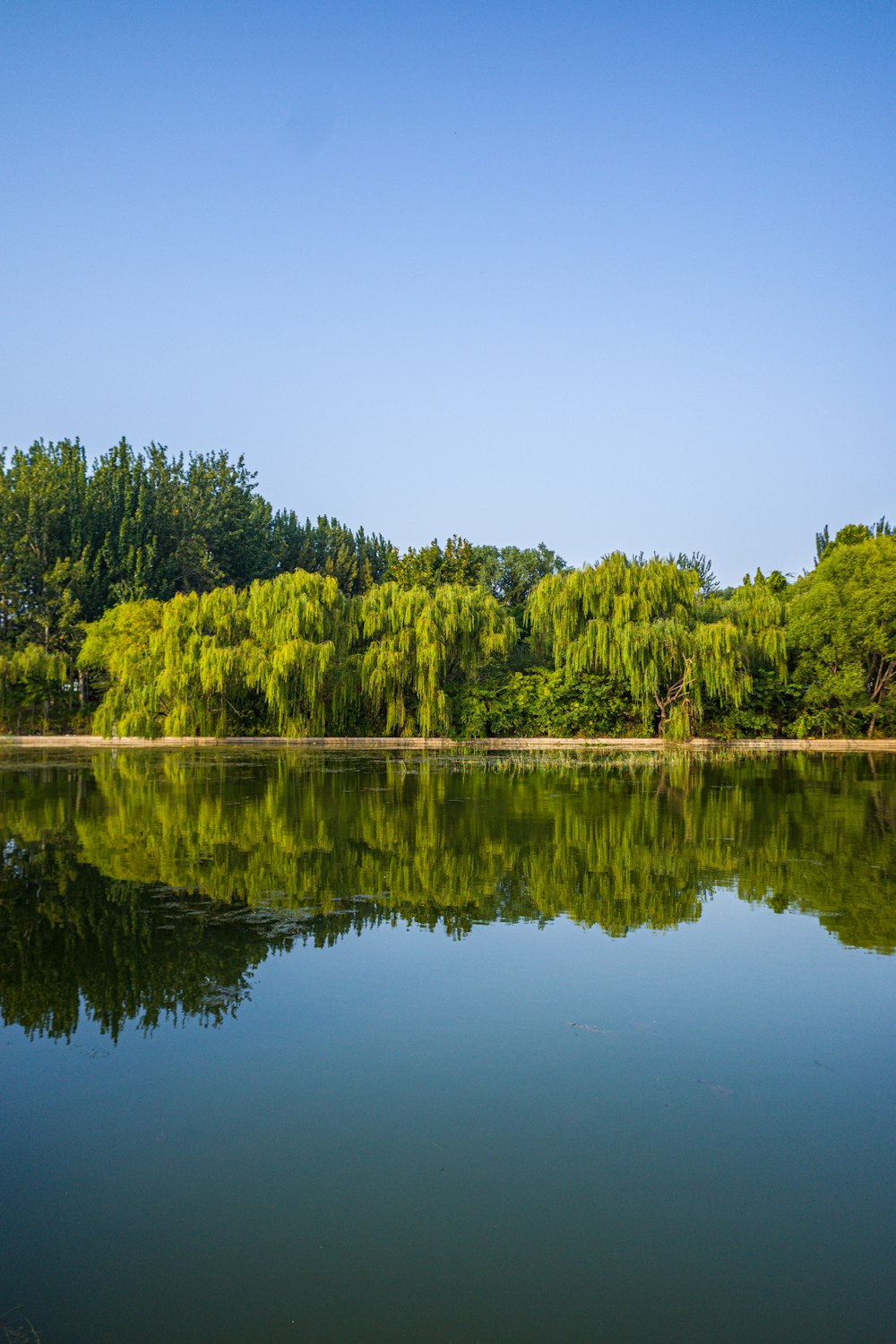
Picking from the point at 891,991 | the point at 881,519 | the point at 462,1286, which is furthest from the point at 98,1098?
the point at 881,519

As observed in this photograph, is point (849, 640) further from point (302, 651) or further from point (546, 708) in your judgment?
point (302, 651)

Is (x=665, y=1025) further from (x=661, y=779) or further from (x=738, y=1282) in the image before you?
(x=661, y=779)

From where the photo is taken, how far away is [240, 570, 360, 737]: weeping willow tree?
85.8ft

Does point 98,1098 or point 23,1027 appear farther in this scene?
point 23,1027

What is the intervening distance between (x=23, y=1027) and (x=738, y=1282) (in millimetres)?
3559

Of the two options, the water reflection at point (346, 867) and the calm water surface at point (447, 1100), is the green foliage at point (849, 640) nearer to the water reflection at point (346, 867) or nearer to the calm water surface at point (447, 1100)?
the water reflection at point (346, 867)

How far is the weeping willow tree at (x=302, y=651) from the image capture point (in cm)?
2614

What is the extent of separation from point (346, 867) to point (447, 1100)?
497cm

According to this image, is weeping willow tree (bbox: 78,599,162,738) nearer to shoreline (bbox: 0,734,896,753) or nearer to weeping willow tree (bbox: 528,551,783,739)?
shoreline (bbox: 0,734,896,753)

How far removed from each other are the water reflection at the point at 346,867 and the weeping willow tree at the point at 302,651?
31.3 feet

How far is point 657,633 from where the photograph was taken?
2738 centimetres

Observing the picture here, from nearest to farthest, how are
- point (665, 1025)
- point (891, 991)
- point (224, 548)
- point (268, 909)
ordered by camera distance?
point (665, 1025), point (891, 991), point (268, 909), point (224, 548)

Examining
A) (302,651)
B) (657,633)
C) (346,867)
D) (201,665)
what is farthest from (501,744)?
(346,867)

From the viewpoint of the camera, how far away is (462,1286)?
2754 millimetres
